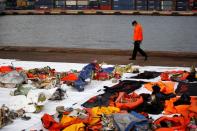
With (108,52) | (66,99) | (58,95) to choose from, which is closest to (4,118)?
(58,95)

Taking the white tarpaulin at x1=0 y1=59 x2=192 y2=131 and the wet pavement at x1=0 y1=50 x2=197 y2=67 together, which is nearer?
the white tarpaulin at x1=0 y1=59 x2=192 y2=131

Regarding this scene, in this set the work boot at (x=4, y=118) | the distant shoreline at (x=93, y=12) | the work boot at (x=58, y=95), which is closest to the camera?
the work boot at (x=4, y=118)

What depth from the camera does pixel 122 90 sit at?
353 inches

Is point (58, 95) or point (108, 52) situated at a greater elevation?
point (108, 52)

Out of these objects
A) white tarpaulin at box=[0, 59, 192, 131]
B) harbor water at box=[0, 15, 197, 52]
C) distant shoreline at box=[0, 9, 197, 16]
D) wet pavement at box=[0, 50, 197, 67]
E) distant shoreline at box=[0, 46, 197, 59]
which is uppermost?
distant shoreline at box=[0, 9, 197, 16]

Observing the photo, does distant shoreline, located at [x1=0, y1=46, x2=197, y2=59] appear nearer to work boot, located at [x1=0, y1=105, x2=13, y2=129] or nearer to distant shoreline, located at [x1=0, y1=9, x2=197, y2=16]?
work boot, located at [x1=0, y1=105, x2=13, y2=129]

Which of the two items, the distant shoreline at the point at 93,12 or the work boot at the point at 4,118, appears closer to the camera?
the work boot at the point at 4,118

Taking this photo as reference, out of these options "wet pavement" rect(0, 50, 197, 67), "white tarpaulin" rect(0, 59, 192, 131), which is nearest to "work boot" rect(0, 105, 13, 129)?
"white tarpaulin" rect(0, 59, 192, 131)

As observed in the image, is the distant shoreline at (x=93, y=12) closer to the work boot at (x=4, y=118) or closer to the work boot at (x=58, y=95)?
the work boot at (x=58, y=95)

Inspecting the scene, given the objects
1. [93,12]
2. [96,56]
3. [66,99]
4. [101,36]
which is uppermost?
[93,12]

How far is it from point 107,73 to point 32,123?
3.97 m


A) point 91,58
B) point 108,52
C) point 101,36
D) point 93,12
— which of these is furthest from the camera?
point 93,12

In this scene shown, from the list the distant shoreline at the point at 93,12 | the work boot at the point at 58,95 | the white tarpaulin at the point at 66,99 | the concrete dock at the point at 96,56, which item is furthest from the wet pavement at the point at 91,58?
the distant shoreline at the point at 93,12

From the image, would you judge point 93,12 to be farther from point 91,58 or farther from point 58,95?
point 58,95
